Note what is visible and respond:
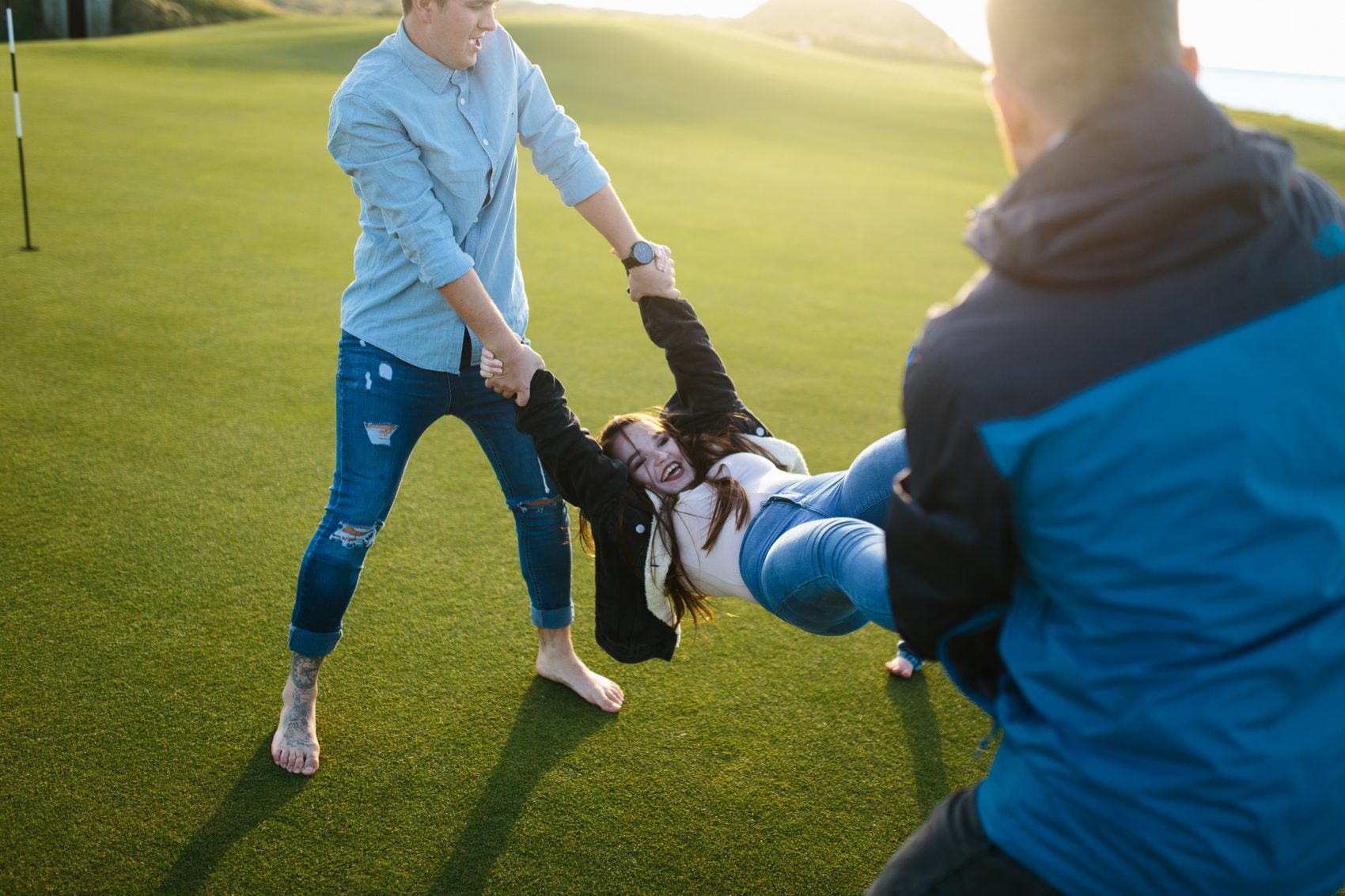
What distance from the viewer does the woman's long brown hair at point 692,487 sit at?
2336 millimetres

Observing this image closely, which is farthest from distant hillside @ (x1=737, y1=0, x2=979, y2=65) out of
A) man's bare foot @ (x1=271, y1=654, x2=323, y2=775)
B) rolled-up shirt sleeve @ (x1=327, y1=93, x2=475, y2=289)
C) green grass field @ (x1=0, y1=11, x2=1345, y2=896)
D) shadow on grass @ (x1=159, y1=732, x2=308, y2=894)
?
shadow on grass @ (x1=159, y1=732, x2=308, y2=894)

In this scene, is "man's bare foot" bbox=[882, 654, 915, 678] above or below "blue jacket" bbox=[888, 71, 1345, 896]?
below

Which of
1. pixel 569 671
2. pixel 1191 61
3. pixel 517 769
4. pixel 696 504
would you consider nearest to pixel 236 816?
pixel 517 769

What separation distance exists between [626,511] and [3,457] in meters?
3.16

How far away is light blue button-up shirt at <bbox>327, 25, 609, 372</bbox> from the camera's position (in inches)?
90.3

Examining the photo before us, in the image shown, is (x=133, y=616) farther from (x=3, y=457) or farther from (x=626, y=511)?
(x=626, y=511)

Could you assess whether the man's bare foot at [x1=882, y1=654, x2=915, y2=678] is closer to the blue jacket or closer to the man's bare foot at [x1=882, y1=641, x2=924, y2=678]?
the man's bare foot at [x1=882, y1=641, x2=924, y2=678]

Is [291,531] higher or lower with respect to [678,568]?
lower

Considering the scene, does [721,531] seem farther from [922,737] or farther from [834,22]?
[834,22]

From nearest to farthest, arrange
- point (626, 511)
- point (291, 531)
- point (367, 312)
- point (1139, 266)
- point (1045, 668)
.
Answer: point (1139, 266)
point (1045, 668)
point (626, 511)
point (367, 312)
point (291, 531)

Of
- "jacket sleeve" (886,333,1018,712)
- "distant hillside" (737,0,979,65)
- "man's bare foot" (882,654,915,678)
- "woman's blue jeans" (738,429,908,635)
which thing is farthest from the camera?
"distant hillside" (737,0,979,65)

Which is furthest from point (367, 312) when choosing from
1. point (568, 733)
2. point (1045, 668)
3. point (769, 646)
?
point (1045, 668)

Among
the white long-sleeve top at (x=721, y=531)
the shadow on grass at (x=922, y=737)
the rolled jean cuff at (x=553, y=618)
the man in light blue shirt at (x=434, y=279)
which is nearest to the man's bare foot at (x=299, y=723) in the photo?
the man in light blue shirt at (x=434, y=279)

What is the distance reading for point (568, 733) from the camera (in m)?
2.78
